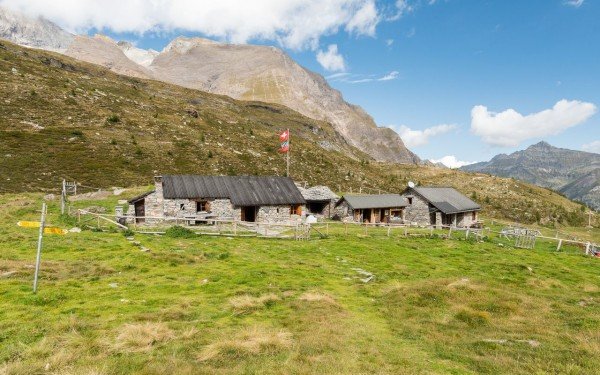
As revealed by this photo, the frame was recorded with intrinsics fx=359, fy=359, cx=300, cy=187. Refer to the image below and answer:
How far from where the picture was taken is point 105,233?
1080 inches

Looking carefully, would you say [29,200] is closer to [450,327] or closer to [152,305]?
[152,305]

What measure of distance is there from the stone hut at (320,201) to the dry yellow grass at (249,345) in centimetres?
4221

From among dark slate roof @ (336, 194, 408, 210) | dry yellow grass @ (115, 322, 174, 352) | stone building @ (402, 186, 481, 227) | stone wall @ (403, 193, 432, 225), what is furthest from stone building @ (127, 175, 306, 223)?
dry yellow grass @ (115, 322, 174, 352)

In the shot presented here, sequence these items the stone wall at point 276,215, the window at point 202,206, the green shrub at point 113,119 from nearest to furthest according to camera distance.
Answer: the window at point 202,206, the stone wall at point 276,215, the green shrub at point 113,119

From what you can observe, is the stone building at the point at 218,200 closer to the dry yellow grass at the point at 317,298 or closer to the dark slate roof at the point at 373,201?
the dark slate roof at the point at 373,201

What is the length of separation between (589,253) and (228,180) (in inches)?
1516

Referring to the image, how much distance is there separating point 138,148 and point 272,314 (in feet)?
215

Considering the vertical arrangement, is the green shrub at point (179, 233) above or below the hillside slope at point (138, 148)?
below

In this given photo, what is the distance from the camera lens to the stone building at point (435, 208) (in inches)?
2158

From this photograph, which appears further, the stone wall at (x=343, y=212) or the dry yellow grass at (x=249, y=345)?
the stone wall at (x=343, y=212)

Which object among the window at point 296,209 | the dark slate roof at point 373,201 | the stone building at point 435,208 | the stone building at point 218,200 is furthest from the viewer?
the stone building at point 435,208

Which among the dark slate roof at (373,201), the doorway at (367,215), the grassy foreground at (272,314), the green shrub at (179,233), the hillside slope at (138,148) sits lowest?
the grassy foreground at (272,314)

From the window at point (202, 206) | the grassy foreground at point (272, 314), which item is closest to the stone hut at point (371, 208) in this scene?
the window at point (202, 206)

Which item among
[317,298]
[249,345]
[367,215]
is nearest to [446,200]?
[367,215]
